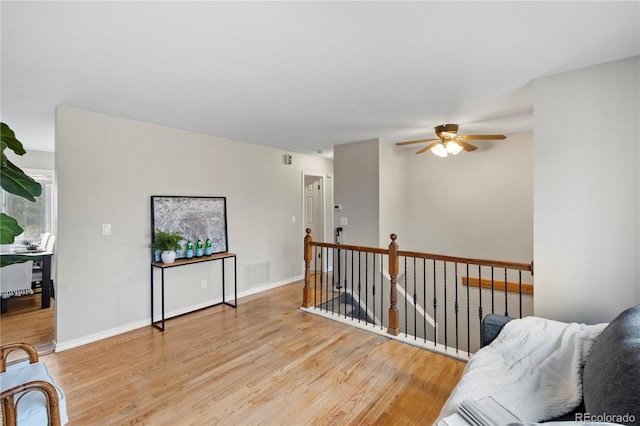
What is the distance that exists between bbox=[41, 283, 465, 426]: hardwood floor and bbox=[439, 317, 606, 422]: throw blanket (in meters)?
0.60

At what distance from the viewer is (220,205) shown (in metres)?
4.14

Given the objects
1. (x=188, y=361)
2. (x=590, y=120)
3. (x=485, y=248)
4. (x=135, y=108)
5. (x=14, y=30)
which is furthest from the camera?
(x=485, y=248)

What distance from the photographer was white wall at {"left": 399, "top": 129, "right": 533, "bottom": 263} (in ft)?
13.4

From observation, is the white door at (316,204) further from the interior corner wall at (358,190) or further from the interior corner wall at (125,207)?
the interior corner wall at (125,207)

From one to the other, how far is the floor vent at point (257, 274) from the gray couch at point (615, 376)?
3865mm

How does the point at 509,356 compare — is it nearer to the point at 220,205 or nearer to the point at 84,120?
the point at 220,205

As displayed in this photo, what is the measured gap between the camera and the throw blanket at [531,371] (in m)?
1.35

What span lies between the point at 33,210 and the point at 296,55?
229 inches

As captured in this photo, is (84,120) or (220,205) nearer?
(84,120)

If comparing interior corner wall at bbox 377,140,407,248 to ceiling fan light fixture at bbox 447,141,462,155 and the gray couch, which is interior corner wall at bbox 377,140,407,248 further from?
the gray couch

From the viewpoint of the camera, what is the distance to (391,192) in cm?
464

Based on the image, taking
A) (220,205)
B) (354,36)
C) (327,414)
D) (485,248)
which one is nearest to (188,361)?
(327,414)

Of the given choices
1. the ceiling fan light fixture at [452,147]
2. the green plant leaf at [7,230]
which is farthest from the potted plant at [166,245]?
the ceiling fan light fixture at [452,147]

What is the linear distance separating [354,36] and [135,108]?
91.0 inches
